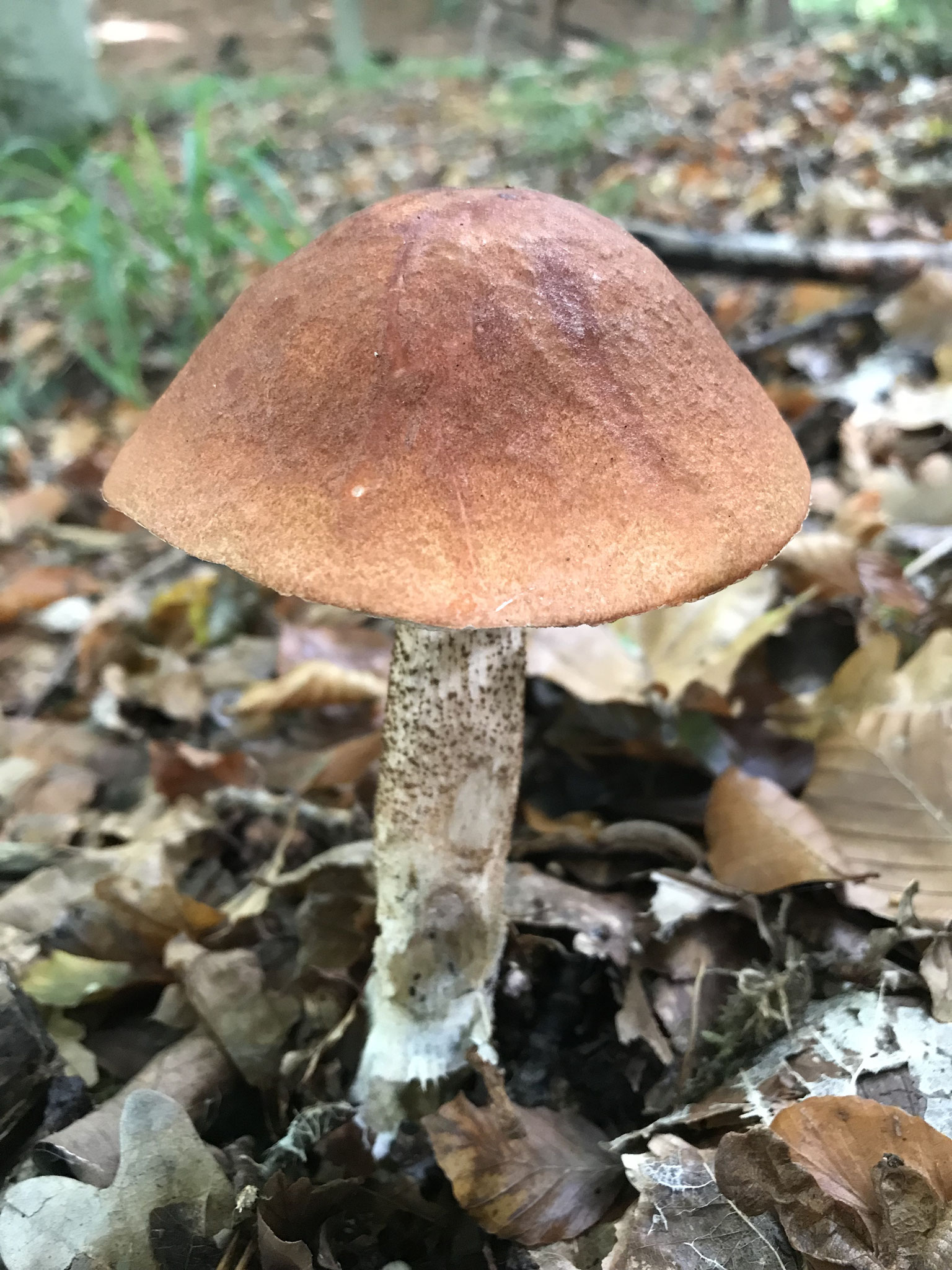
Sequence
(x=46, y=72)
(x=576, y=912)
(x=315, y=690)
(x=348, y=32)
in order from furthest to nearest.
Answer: (x=348, y=32), (x=46, y=72), (x=315, y=690), (x=576, y=912)

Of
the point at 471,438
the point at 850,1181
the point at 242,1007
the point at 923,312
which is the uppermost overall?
the point at 471,438

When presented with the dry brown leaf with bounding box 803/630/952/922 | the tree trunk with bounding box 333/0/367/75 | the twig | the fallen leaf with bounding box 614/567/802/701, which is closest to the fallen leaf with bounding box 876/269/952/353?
the twig

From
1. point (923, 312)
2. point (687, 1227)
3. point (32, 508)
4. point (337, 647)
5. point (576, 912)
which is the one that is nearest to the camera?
point (687, 1227)

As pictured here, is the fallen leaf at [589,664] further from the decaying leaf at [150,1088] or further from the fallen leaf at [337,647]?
the decaying leaf at [150,1088]

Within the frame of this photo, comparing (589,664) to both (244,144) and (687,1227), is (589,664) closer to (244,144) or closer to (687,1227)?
(687,1227)

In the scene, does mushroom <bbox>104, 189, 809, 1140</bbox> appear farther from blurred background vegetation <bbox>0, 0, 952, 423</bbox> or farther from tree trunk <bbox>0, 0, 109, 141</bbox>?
tree trunk <bbox>0, 0, 109, 141</bbox>

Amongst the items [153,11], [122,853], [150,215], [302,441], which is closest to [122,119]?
[150,215]

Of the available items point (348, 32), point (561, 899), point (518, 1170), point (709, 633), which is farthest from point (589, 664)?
point (348, 32)

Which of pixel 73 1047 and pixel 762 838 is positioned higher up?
pixel 762 838
